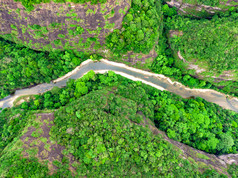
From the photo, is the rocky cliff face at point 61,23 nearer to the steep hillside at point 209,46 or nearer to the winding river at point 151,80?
the winding river at point 151,80

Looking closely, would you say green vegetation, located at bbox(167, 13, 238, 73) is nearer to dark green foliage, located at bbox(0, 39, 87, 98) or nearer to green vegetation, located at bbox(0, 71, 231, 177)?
green vegetation, located at bbox(0, 71, 231, 177)

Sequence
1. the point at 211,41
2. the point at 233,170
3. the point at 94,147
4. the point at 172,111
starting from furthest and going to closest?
the point at 172,111
the point at 211,41
the point at 233,170
the point at 94,147

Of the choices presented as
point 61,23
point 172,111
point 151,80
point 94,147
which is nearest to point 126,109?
point 94,147

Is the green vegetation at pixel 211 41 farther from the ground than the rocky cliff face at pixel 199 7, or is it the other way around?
the rocky cliff face at pixel 199 7

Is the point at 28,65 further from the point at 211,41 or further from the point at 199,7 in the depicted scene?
the point at 199,7

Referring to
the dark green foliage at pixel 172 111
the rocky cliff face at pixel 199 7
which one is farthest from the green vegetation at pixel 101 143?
the rocky cliff face at pixel 199 7
